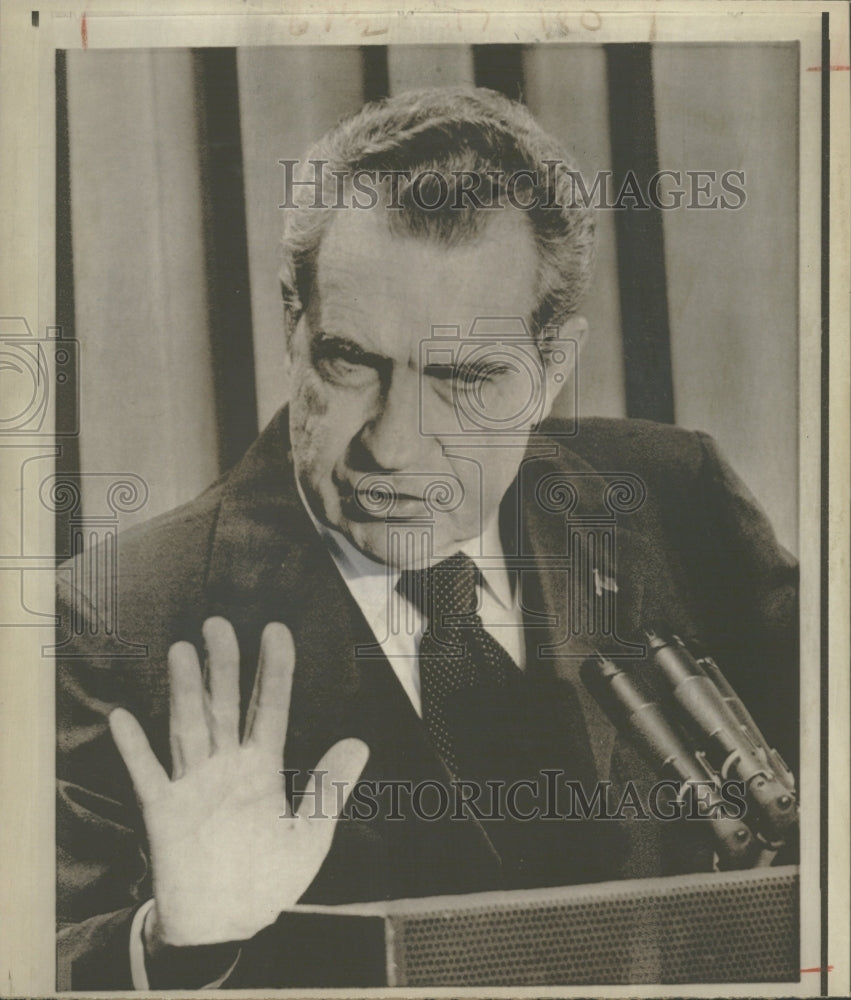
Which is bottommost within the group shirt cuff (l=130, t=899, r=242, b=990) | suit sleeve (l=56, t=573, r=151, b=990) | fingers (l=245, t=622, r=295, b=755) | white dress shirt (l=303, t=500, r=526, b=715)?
shirt cuff (l=130, t=899, r=242, b=990)

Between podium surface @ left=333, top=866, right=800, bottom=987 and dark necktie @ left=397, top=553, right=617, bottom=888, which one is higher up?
dark necktie @ left=397, top=553, right=617, bottom=888

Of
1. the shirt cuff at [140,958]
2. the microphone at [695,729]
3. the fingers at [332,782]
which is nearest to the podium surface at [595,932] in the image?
the microphone at [695,729]

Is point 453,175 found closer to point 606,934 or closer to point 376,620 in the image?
point 376,620

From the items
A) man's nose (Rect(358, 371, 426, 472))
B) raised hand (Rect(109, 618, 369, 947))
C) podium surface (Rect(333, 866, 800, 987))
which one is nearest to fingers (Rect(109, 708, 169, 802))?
raised hand (Rect(109, 618, 369, 947))

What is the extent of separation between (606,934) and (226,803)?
3.13ft

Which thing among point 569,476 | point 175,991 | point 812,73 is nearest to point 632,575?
point 569,476

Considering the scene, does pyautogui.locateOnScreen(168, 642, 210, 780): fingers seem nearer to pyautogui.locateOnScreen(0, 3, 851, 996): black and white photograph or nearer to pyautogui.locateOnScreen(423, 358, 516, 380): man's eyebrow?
pyautogui.locateOnScreen(0, 3, 851, 996): black and white photograph

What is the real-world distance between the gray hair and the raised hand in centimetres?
88

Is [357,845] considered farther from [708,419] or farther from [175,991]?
[708,419]

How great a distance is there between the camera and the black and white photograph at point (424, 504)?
2041mm

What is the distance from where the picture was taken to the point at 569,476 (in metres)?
2.08

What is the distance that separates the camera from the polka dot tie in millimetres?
2049

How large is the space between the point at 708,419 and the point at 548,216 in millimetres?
620
